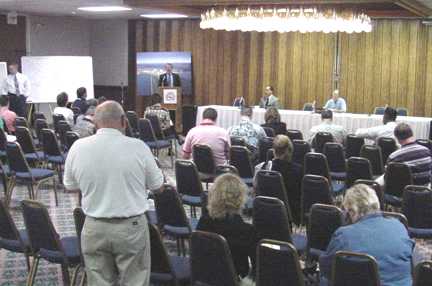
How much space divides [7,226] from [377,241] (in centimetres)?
307

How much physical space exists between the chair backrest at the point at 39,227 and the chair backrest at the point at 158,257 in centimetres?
79

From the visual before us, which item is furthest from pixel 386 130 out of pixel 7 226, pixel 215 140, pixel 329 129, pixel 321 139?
pixel 7 226

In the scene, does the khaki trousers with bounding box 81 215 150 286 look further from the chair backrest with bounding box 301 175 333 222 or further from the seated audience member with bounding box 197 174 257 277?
the chair backrest with bounding box 301 175 333 222

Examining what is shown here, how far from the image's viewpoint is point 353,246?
3988mm

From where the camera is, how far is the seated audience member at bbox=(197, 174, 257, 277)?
444cm

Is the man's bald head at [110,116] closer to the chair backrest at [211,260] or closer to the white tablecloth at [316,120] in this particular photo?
the chair backrest at [211,260]

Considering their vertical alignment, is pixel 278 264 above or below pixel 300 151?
below

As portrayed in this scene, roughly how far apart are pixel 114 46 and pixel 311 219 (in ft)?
51.4

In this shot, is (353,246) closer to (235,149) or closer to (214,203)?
(214,203)

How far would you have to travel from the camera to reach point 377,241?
3951 mm

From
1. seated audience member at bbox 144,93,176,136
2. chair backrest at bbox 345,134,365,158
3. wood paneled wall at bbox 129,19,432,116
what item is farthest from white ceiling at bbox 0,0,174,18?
chair backrest at bbox 345,134,365,158

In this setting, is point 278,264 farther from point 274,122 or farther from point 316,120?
point 316,120

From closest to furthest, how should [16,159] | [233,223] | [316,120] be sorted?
[233,223]
[16,159]
[316,120]

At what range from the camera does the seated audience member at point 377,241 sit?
3914mm
